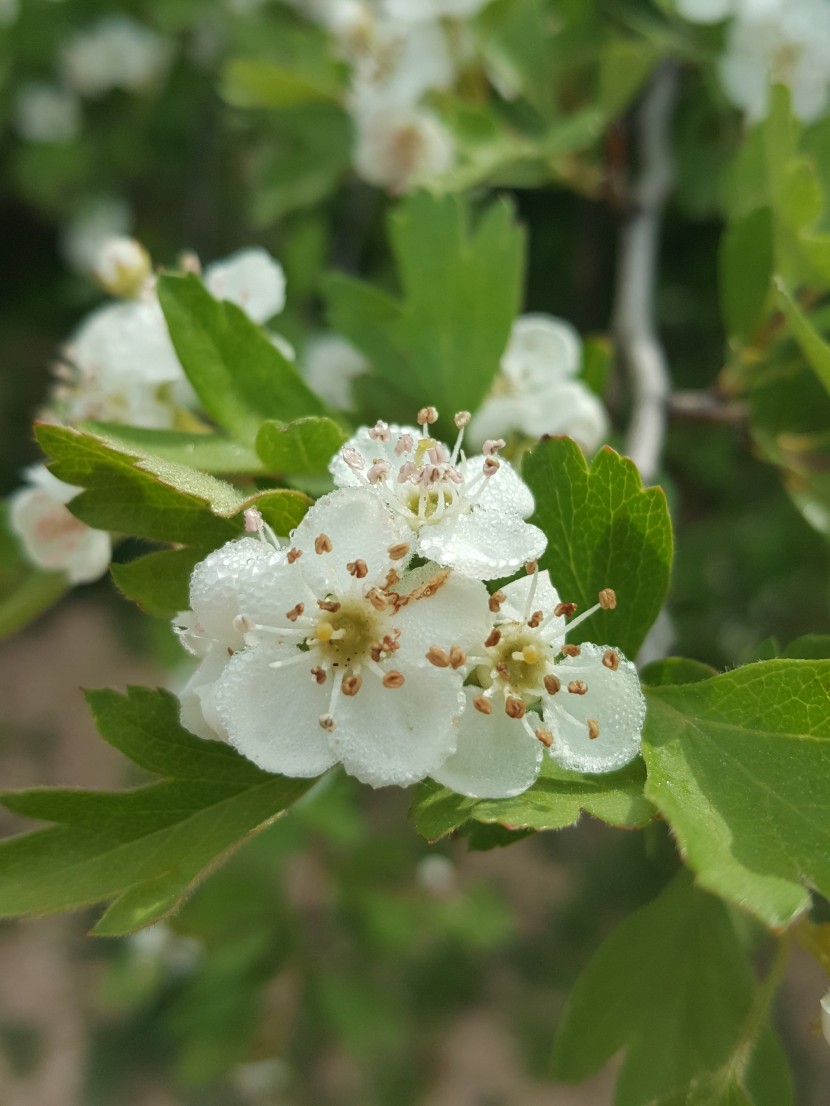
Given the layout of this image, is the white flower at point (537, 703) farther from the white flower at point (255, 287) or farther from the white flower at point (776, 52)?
the white flower at point (776, 52)

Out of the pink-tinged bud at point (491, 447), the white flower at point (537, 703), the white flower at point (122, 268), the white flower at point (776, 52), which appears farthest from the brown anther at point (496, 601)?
the white flower at point (776, 52)

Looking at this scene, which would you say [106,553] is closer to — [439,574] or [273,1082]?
[439,574]

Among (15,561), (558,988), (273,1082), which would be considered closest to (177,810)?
(15,561)

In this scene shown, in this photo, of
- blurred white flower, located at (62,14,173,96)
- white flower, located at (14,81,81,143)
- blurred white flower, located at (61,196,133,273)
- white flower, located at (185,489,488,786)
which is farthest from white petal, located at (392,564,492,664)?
blurred white flower, located at (61,196,133,273)

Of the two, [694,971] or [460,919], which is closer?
[694,971]

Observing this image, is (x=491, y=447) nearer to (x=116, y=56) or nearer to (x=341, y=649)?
(x=341, y=649)

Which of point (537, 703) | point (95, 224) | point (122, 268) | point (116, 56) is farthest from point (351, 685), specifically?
point (95, 224)
